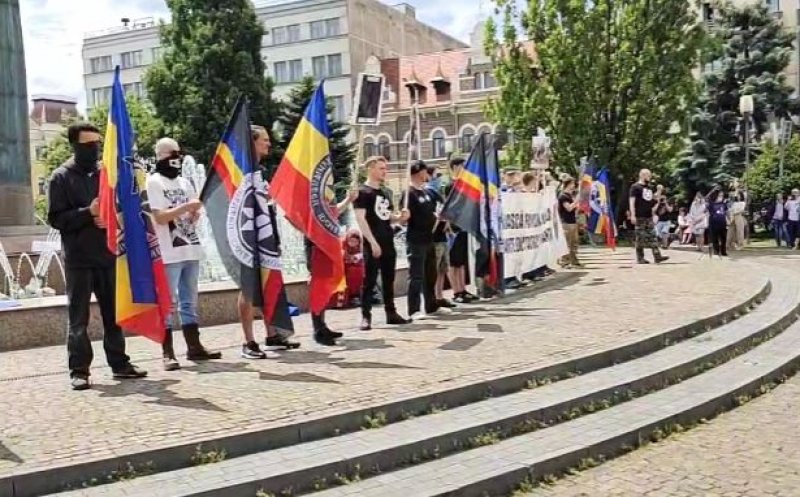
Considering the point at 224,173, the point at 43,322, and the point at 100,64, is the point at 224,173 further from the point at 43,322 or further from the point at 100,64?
the point at 100,64

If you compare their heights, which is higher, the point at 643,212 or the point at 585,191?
the point at 585,191

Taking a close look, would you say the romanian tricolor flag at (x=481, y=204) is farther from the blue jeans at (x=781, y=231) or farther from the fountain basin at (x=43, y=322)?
the blue jeans at (x=781, y=231)

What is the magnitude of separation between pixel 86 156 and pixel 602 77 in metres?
24.5

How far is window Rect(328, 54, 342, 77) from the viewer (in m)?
65.2

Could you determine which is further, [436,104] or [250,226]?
[436,104]

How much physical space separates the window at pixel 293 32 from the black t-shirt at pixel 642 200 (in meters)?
54.5

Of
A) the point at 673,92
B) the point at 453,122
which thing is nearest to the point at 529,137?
the point at 673,92

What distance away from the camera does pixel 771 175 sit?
3203cm

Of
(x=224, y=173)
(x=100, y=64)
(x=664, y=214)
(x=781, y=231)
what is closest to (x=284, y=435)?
(x=224, y=173)

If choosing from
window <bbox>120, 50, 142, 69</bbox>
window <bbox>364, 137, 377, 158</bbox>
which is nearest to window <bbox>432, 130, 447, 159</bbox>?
window <bbox>364, 137, 377, 158</bbox>

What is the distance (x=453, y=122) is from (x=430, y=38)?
22.5 m

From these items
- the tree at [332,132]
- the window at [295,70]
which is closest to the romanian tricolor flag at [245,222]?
the tree at [332,132]

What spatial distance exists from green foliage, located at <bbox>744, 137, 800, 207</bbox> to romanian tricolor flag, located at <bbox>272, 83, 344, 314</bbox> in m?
24.9

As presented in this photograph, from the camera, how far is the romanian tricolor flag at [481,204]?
1149cm
